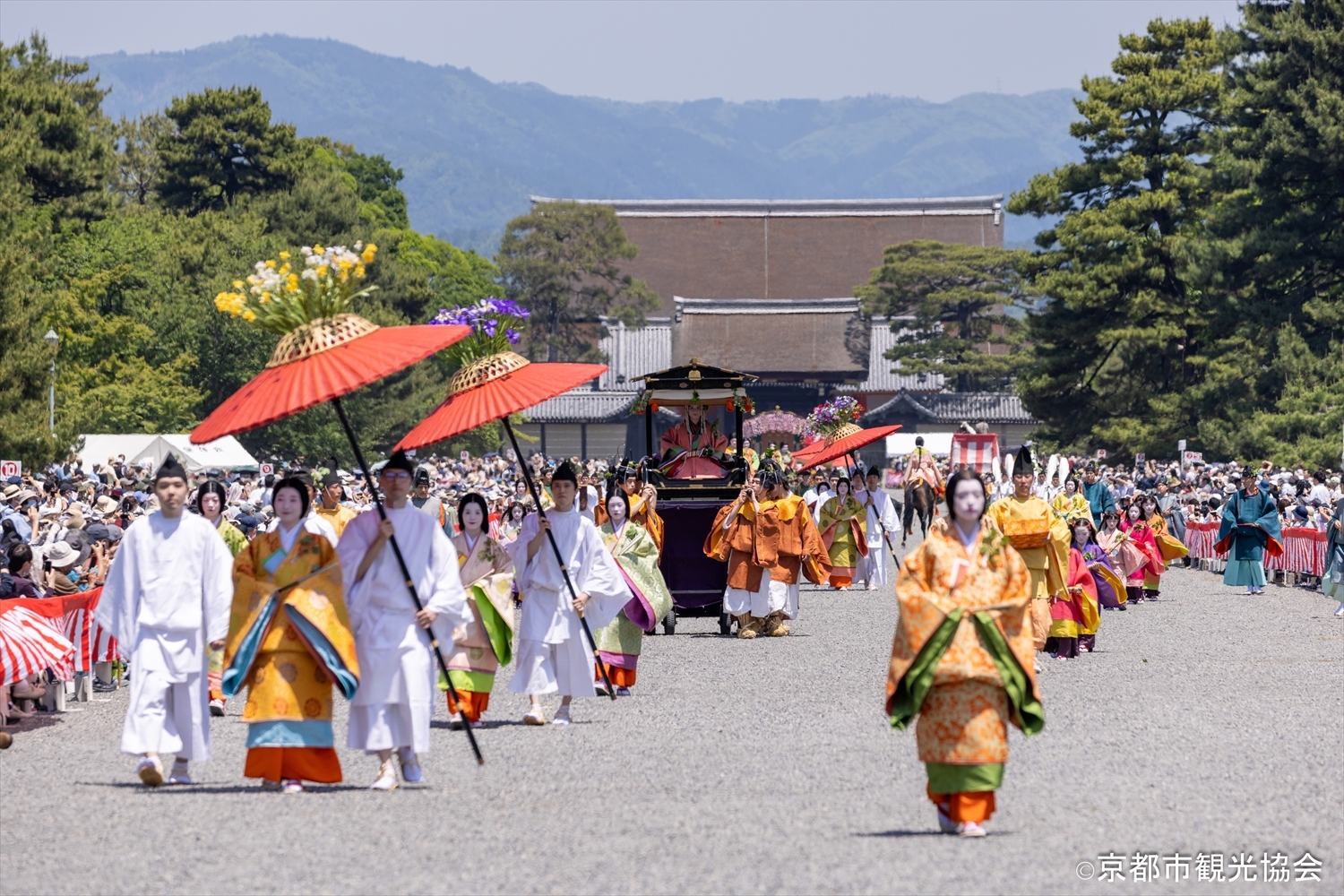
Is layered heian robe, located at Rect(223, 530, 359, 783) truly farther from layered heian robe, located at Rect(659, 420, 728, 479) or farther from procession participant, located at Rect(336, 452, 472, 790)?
layered heian robe, located at Rect(659, 420, 728, 479)

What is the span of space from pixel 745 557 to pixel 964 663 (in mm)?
9684

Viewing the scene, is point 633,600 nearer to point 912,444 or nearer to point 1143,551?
point 1143,551

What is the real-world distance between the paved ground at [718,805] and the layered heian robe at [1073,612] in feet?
5.64

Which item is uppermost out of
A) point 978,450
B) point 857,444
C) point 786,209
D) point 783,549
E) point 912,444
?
point 786,209

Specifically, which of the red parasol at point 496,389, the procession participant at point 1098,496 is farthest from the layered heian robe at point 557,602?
the procession participant at point 1098,496

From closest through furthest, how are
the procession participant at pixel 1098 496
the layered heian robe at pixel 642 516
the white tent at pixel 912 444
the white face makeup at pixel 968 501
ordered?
the white face makeup at pixel 968 501 < the layered heian robe at pixel 642 516 < the procession participant at pixel 1098 496 < the white tent at pixel 912 444

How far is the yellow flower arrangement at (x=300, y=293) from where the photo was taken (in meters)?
8.60

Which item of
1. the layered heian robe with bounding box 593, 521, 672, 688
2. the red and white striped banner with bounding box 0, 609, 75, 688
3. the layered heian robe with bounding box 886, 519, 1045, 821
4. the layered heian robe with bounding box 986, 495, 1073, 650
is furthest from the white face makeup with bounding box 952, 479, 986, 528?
the red and white striped banner with bounding box 0, 609, 75, 688

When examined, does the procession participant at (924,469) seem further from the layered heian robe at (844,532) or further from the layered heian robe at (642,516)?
the layered heian robe at (642,516)

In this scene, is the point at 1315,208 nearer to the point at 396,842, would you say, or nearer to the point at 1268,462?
the point at 1268,462

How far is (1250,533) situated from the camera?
21.9 metres

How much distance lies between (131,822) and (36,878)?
1.06m

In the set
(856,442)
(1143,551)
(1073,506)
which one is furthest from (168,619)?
(1143,551)

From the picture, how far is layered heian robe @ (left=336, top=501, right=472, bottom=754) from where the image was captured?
8.44m
